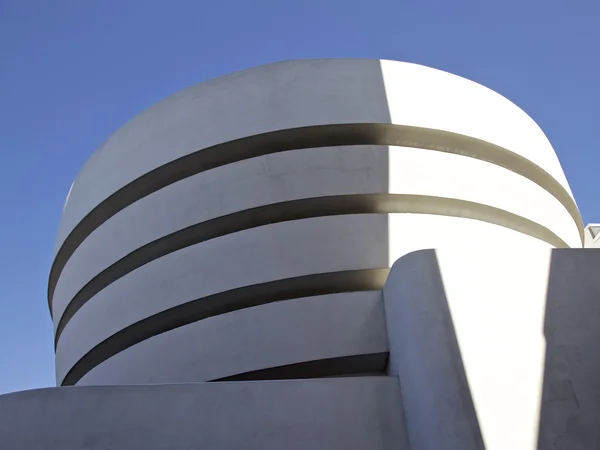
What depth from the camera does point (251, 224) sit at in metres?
11.1

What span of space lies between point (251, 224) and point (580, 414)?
6.51 m

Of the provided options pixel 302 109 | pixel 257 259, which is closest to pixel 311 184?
pixel 302 109

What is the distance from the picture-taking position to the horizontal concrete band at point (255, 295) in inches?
397

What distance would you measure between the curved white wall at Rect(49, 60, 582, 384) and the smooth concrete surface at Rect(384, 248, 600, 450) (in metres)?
2.32

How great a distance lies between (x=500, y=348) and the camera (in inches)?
270

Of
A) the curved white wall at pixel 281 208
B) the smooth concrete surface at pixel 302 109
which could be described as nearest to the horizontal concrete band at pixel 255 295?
the curved white wall at pixel 281 208

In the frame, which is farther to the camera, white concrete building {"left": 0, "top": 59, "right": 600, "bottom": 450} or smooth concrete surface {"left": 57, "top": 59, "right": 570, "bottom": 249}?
smooth concrete surface {"left": 57, "top": 59, "right": 570, "bottom": 249}

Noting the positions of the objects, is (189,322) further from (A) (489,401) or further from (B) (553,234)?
(B) (553,234)

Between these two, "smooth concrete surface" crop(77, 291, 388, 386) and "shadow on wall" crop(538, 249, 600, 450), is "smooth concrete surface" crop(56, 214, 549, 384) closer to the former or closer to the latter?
"smooth concrete surface" crop(77, 291, 388, 386)

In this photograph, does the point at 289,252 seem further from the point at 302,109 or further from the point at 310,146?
the point at 302,109

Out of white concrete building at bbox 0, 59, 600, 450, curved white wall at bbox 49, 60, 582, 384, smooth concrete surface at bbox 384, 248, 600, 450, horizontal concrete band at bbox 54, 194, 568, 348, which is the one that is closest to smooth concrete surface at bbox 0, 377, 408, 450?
white concrete building at bbox 0, 59, 600, 450

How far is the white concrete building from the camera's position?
6746 mm

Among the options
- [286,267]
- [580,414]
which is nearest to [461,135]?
[286,267]

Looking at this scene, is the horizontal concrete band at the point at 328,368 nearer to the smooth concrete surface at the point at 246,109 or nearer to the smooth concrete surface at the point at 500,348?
the smooth concrete surface at the point at 500,348
